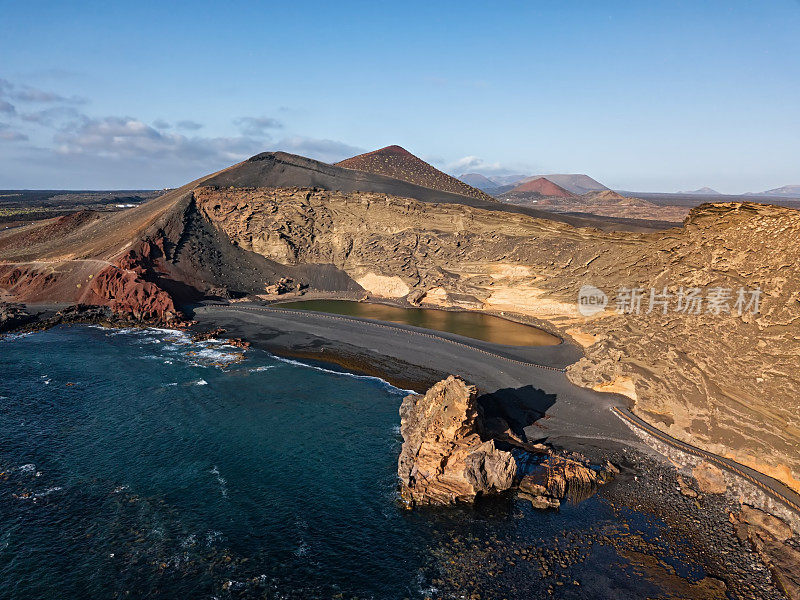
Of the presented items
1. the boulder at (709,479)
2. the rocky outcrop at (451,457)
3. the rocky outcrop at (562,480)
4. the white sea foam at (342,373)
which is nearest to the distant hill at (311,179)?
the white sea foam at (342,373)

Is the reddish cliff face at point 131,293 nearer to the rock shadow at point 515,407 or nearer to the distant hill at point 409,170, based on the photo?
the rock shadow at point 515,407

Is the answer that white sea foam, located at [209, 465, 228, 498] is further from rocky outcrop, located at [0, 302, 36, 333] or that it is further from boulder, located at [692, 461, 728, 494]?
rocky outcrop, located at [0, 302, 36, 333]

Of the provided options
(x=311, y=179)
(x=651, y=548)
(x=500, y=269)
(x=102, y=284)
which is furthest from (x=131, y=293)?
(x=651, y=548)

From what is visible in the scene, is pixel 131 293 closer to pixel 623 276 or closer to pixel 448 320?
pixel 448 320

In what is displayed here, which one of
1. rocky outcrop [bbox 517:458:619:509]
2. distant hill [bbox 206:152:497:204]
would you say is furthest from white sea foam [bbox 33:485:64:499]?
distant hill [bbox 206:152:497:204]

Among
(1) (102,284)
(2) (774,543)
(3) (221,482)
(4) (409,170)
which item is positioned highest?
(4) (409,170)

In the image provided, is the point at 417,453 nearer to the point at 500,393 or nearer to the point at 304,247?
the point at 500,393
